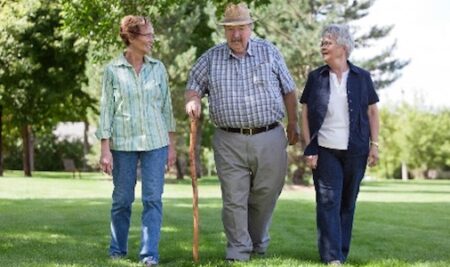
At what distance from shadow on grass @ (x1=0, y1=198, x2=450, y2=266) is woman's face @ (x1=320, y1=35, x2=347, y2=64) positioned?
1.73 meters

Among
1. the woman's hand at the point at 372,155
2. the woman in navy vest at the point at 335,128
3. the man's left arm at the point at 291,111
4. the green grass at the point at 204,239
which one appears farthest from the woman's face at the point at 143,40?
the woman's hand at the point at 372,155

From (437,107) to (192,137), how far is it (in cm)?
5860

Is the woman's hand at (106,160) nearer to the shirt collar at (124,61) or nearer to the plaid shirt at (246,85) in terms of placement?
the shirt collar at (124,61)

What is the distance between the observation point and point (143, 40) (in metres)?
6.01

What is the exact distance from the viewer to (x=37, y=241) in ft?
26.0

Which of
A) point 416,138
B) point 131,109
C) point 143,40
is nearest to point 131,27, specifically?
point 143,40

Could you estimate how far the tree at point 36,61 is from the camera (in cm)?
3127

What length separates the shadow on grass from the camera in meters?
6.35

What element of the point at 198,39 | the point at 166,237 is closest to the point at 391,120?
the point at 198,39

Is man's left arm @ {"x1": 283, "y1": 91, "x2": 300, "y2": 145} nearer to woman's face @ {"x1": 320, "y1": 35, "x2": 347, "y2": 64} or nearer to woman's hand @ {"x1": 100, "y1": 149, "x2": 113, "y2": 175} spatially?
woman's face @ {"x1": 320, "y1": 35, "x2": 347, "y2": 64}

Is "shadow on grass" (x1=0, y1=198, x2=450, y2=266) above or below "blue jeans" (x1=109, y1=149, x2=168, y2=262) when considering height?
below

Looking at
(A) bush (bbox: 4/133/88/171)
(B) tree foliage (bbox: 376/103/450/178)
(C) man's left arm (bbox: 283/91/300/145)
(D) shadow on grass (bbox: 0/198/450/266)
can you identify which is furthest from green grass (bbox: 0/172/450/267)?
(B) tree foliage (bbox: 376/103/450/178)

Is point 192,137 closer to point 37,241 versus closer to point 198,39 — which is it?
point 37,241

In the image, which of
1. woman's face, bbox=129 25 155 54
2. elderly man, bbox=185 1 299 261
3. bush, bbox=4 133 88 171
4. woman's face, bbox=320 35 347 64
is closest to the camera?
woman's face, bbox=129 25 155 54
